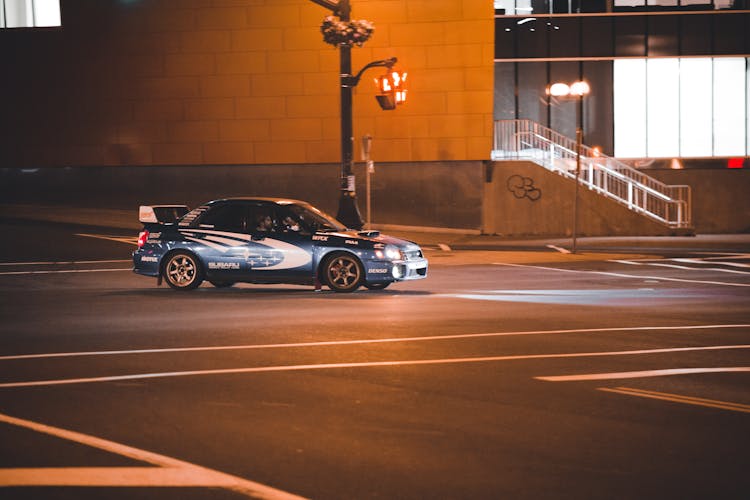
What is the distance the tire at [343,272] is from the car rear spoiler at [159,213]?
9.78 feet

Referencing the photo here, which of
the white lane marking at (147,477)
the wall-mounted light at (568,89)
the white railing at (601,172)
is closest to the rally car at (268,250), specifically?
the white lane marking at (147,477)

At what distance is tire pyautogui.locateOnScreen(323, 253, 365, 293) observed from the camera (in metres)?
17.0

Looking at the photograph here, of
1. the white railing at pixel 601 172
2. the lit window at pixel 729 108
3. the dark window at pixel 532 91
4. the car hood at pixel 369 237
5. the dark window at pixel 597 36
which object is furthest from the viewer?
the dark window at pixel 532 91

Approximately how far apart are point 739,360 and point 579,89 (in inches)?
1087

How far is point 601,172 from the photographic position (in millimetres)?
35188

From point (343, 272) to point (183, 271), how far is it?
103 inches

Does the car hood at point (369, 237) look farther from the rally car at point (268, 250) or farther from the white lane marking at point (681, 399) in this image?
the white lane marking at point (681, 399)

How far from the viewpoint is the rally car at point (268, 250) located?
55.7ft

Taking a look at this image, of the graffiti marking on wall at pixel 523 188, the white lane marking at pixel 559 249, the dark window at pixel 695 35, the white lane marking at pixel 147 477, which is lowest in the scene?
the white lane marking at pixel 147 477

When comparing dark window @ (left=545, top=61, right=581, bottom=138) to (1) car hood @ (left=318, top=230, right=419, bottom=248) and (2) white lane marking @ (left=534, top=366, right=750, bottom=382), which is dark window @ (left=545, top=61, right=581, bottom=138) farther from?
(2) white lane marking @ (left=534, top=366, right=750, bottom=382)

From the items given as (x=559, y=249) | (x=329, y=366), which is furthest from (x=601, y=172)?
(x=329, y=366)

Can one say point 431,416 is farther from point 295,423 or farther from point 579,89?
point 579,89

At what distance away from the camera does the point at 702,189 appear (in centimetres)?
3581

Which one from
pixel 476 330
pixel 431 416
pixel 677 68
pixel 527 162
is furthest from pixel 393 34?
pixel 431 416
